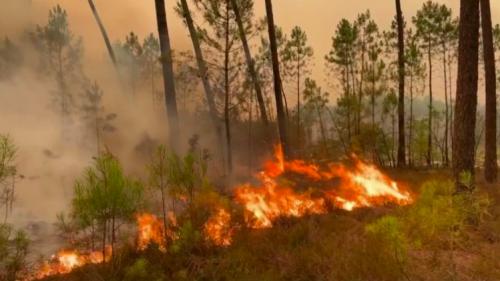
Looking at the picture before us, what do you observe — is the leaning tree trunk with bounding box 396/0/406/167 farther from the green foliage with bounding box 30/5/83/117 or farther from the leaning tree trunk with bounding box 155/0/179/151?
the green foliage with bounding box 30/5/83/117

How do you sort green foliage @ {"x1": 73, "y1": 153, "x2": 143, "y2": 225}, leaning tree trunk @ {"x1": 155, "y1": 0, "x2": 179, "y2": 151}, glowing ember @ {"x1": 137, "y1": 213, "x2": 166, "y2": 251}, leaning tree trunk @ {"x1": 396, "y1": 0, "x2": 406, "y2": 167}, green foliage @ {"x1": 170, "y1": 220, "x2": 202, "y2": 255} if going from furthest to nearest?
leaning tree trunk @ {"x1": 396, "y1": 0, "x2": 406, "y2": 167}, leaning tree trunk @ {"x1": 155, "y1": 0, "x2": 179, "y2": 151}, glowing ember @ {"x1": 137, "y1": 213, "x2": 166, "y2": 251}, green foliage @ {"x1": 170, "y1": 220, "x2": 202, "y2": 255}, green foliage @ {"x1": 73, "y1": 153, "x2": 143, "y2": 225}

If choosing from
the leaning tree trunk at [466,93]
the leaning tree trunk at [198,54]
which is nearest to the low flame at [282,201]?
the leaning tree trunk at [466,93]

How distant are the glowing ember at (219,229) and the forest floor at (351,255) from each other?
21 cm

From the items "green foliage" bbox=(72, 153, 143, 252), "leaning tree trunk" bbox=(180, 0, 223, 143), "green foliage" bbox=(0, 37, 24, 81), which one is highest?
"green foliage" bbox=(0, 37, 24, 81)

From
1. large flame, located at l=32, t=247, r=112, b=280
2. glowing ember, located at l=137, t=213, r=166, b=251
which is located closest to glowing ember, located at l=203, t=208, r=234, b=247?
glowing ember, located at l=137, t=213, r=166, b=251

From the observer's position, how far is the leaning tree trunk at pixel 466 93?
9.11 meters

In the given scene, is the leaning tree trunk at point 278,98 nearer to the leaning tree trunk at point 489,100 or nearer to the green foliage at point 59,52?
the leaning tree trunk at point 489,100

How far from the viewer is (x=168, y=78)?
49.6 feet

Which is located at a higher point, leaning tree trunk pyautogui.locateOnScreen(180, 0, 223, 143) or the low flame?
leaning tree trunk pyautogui.locateOnScreen(180, 0, 223, 143)

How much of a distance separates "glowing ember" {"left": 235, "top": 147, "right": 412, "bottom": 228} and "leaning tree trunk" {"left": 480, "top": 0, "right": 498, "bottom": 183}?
186 inches

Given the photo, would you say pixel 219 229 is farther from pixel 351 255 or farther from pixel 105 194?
pixel 351 255

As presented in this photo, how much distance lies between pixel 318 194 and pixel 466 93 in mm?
4143

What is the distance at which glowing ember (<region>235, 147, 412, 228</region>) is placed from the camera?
9.73 metres

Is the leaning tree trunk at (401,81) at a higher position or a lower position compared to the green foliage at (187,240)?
higher
